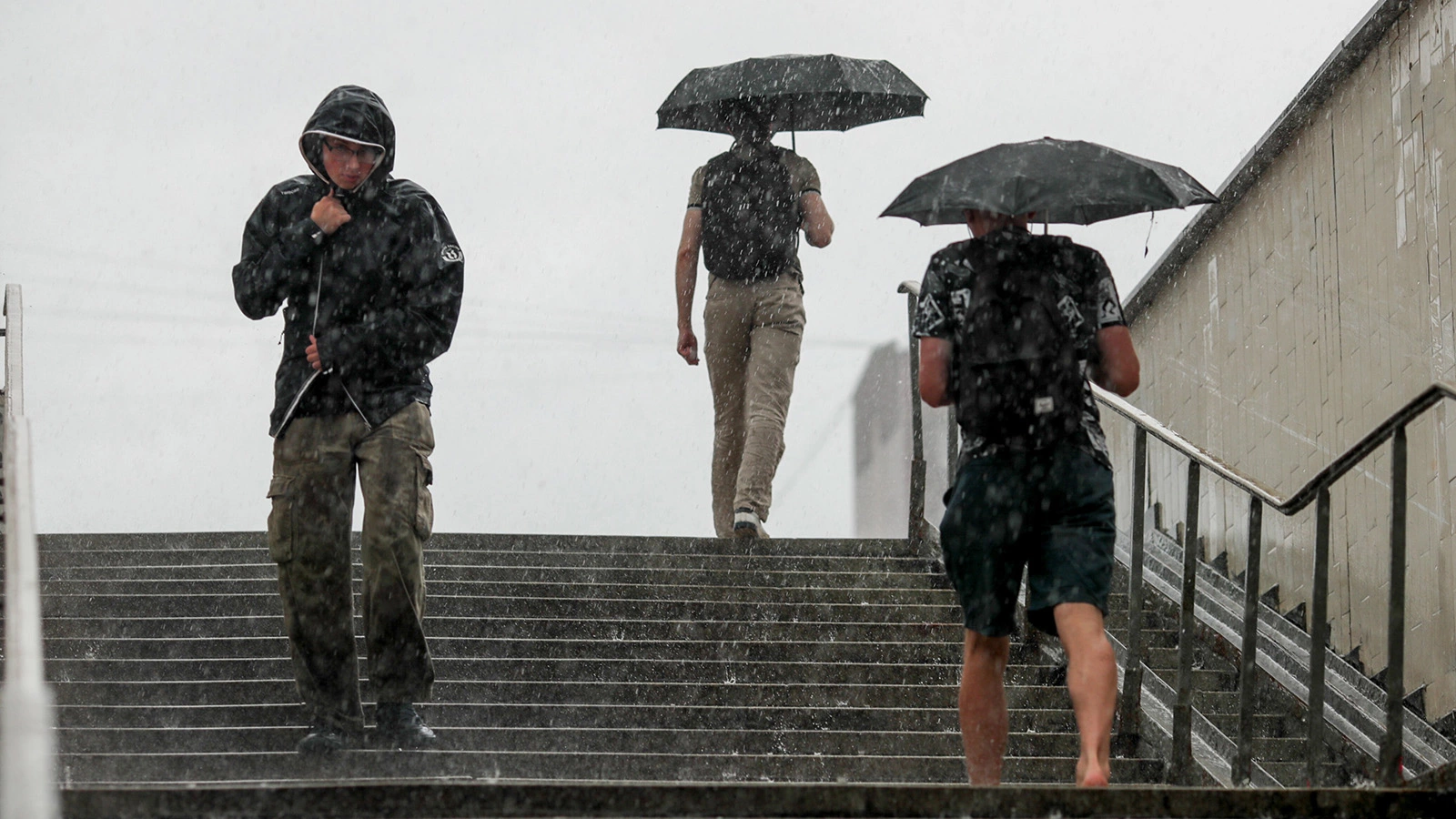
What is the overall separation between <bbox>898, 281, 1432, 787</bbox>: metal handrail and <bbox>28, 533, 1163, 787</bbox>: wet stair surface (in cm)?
27

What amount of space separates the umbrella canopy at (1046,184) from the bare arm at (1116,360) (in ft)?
0.98

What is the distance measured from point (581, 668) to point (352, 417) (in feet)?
4.28

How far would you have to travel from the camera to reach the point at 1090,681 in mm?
3721

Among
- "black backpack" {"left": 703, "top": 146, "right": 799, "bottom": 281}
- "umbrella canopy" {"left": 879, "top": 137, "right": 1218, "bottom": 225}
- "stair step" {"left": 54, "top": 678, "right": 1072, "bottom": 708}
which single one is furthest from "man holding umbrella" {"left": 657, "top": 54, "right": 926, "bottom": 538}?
"umbrella canopy" {"left": 879, "top": 137, "right": 1218, "bottom": 225}

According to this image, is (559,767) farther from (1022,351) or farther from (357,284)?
(1022,351)

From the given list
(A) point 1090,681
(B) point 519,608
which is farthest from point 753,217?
(A) point 1090,681

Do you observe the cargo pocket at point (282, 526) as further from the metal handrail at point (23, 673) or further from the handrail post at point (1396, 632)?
the handrail post at point (1396, 632)

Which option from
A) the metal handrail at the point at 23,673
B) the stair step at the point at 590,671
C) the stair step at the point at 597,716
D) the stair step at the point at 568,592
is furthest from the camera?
the stair step at the point at 568,592

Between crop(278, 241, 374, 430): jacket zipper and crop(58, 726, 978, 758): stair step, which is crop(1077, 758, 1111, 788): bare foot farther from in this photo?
crop(278, 241, 374, 430): jacket zipper

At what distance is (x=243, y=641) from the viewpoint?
585 cm

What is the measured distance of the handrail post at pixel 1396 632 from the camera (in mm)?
3922

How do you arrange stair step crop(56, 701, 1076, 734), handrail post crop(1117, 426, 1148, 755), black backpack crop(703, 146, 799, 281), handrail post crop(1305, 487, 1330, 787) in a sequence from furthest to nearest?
black backpack crop(703, 146, 799, 281) → stair step crop(56, 701, 1076, 734) → handrail post crop(1117, 426, 1148, 755) → handrail post crop(1305, 487, 1330, 787)

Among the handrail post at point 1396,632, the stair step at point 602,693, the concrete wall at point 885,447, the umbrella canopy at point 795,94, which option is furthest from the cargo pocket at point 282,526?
the concrete wall at point 885,447

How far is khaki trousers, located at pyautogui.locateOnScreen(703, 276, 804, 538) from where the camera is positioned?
23.2 ft
